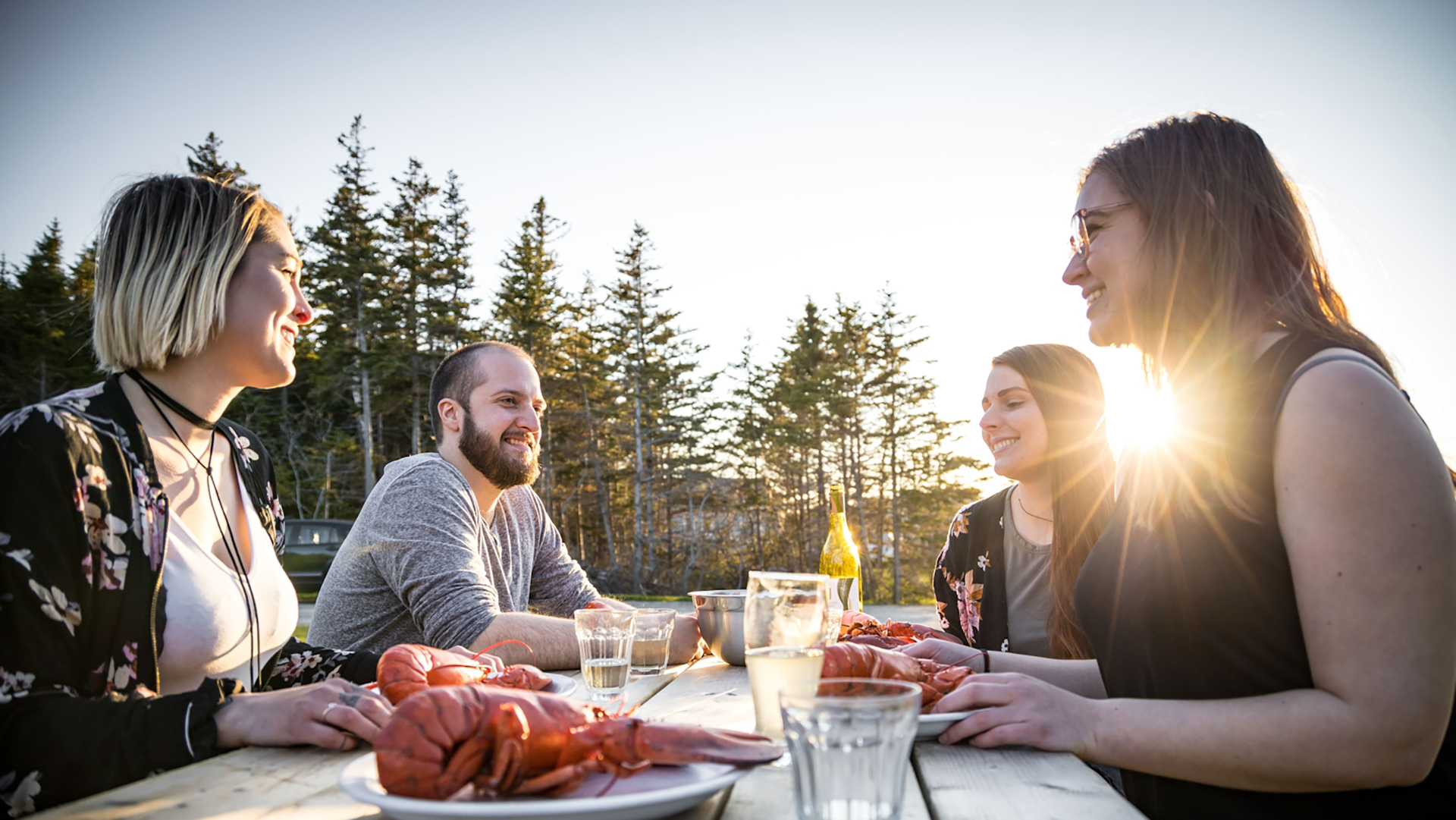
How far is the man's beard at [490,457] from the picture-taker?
11.1 ft

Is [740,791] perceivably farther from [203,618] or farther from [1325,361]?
[203,618]

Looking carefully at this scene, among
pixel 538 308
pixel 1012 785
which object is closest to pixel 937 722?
pixel 1012 785

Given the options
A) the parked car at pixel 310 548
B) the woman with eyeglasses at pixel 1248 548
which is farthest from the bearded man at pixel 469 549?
the parked car at pixel 310 548

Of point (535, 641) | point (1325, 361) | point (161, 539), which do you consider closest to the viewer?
point (1325, 361)

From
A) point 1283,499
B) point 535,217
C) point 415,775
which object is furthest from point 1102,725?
point 535,217

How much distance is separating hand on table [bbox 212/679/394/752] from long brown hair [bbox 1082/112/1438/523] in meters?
1.63

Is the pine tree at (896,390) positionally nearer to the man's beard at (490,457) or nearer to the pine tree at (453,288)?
the pine tree at (453,288)

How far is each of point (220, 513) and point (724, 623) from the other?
1.52 metres

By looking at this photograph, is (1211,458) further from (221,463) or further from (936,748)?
(221,463)

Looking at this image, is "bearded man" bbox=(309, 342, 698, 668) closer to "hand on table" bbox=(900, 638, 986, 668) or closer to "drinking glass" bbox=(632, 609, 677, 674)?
"drinking glass" bbox=(632, 609, 677, 674)

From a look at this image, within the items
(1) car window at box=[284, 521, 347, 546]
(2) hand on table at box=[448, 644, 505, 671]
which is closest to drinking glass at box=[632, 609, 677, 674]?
(2) hand on table at box=[448, 644, 505, 671]

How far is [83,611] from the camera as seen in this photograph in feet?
5.32

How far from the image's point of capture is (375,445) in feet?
116

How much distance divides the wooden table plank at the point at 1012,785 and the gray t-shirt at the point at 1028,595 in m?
1.72
